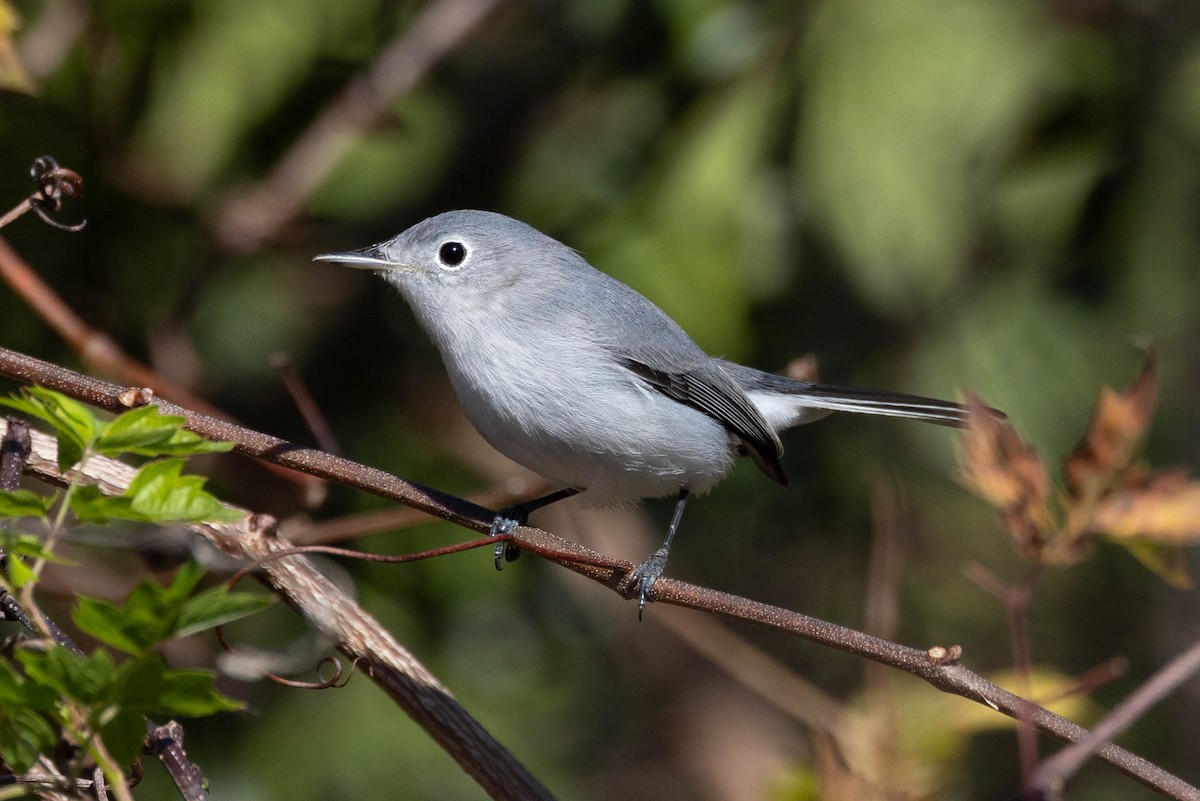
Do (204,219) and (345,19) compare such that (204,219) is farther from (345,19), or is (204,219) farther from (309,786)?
(309,786)

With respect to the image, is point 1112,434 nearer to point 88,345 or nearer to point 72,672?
point 72,672

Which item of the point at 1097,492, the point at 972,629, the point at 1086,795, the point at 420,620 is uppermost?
the point at 1097,492

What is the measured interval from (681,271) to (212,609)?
214 cm

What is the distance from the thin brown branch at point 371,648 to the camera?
5.77ft

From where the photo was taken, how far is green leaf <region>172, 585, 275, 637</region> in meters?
1.05

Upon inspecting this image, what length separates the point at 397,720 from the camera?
10.4 feet

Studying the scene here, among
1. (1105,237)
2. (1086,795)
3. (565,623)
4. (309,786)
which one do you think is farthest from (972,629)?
(309,786)

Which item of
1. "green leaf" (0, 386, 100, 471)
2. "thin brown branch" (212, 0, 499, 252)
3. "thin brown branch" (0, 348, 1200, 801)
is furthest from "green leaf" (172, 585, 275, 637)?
"thin brown branch" (212, 0, 499, 252)

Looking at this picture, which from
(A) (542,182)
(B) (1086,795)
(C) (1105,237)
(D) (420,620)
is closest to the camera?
(C) (1105,237)

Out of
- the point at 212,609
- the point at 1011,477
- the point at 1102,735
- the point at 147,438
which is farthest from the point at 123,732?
the point at 1011,477

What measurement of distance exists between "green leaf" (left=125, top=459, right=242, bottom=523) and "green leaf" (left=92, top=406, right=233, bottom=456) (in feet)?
0.08

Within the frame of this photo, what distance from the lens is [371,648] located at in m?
1.81

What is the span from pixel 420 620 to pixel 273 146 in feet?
5.00

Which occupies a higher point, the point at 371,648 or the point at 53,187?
the point at 53,187
